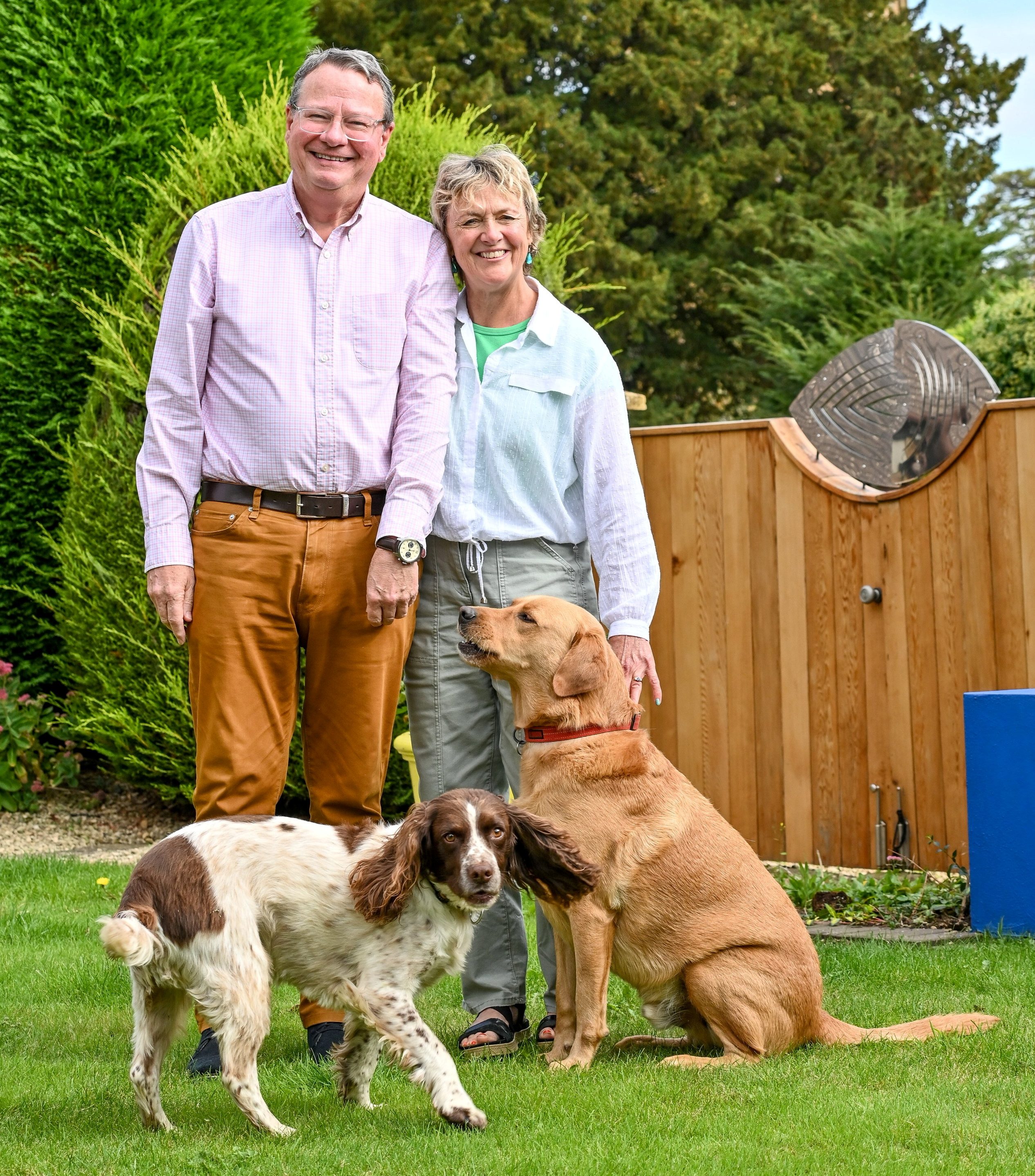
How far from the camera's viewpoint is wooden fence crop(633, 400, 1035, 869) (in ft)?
22.3

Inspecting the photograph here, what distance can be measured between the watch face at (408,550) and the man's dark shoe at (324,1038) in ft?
4.44

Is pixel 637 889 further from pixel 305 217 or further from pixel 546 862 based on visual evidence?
pixel 305 217

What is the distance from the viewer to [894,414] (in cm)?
761

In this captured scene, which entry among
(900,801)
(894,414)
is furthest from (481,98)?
(900,801)

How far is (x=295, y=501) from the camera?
12.9 ft

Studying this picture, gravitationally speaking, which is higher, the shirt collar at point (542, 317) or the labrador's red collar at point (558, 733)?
the shirt collar at point (542, 317)

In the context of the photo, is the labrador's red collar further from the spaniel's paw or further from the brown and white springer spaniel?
the spaniel's paw

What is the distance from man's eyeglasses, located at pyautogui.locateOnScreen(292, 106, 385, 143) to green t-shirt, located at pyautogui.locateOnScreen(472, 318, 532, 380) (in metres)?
0.66

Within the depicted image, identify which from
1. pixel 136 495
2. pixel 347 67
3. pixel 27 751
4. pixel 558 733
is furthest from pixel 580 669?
pixel 27 751

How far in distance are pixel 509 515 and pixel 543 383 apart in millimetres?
415

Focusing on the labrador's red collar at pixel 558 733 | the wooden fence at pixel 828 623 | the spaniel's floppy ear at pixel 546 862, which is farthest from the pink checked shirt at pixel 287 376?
the wooden fence at pixel 828 623

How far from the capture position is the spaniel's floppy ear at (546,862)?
3.62 meters

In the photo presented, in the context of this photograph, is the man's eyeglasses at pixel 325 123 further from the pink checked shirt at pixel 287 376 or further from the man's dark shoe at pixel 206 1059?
the man's dark shoe at pixel 206 1059

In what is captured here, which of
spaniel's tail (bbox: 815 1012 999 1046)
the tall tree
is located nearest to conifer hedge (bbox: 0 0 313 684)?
spaniel's tail (bbox: 815 1012 999 1046)
